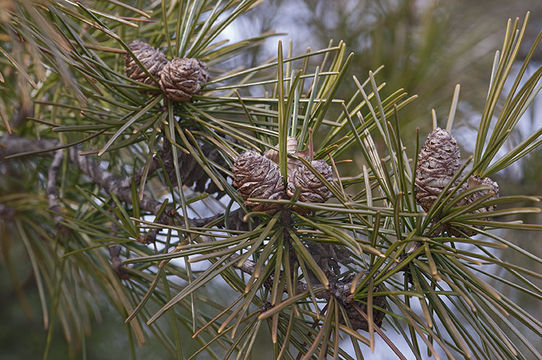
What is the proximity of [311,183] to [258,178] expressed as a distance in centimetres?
3

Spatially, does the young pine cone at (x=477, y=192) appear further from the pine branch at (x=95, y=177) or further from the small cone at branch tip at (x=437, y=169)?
the pine branch at (x=95, y=177)

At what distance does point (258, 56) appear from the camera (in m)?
1.13

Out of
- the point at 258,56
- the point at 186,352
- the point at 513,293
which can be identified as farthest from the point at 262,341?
the point at 258,56

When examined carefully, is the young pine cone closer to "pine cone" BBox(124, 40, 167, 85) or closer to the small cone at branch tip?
the small cone at branch tip

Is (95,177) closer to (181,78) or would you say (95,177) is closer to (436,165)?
(181,78)

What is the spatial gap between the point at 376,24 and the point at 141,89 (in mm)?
609

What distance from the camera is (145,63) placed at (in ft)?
1.27

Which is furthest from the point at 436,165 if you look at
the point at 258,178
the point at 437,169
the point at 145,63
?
the point at 145,63

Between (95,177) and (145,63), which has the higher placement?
(145,63)

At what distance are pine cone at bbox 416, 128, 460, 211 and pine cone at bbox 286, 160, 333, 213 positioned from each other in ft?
0.18

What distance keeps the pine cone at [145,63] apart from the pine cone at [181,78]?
0.05 feet

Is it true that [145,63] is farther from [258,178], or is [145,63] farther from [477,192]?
[477,192]

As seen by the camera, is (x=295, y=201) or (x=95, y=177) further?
(x=95, y=177)

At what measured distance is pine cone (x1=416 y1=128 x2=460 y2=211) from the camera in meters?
0.31
